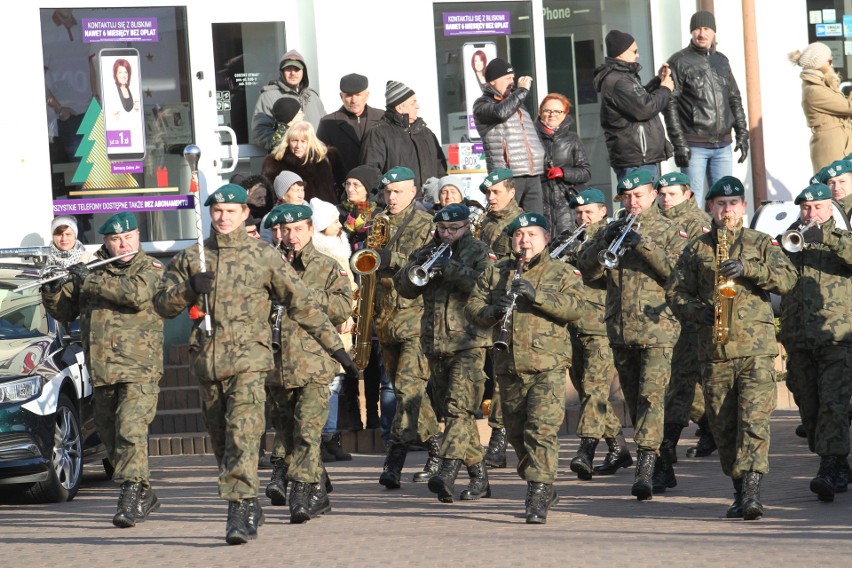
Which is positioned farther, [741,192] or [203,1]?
[203,1]

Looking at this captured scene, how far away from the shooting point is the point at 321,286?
421 inches

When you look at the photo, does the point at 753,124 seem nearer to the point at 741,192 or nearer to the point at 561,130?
the point at 561,130

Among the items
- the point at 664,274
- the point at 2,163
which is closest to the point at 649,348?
the point at 664,274

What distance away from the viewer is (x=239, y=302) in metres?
9.70

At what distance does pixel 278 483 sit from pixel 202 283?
1.98 meters

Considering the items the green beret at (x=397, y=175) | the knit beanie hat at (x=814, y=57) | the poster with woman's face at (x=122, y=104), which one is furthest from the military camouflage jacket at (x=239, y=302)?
the knit beanie hat at (x=814, y=57)

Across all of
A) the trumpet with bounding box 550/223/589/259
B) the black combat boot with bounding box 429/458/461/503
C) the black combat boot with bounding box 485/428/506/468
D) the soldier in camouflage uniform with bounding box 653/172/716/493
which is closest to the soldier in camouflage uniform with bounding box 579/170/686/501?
the soldier in camouflage uniform with bounding box 653/172/716/493

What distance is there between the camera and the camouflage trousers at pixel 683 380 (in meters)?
11.7

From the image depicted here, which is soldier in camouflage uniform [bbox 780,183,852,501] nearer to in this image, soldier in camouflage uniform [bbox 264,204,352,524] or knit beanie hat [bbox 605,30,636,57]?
A: soldier in camouflage uniform [bbox 264,204,352,524]

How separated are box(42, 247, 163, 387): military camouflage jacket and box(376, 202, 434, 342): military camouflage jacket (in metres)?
1.70

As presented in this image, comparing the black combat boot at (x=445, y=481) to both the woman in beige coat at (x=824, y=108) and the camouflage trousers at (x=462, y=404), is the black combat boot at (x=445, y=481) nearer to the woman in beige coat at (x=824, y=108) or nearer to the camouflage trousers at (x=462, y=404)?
the camouflage trousers at (x=462, y=404)

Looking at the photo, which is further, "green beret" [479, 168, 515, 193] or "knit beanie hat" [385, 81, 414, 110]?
"knit beanie hat" [385, 81, 414, 110]

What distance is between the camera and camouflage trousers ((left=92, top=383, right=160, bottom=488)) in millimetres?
10547

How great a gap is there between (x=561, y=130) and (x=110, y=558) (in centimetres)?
698
